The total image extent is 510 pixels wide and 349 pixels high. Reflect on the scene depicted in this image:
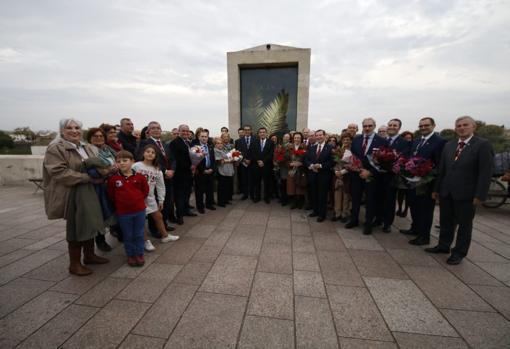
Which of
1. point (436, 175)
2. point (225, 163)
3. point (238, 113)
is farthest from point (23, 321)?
point (238, 113)

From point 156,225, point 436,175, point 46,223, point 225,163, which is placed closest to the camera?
point 436,175

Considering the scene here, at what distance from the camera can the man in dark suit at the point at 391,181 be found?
14.5 feet

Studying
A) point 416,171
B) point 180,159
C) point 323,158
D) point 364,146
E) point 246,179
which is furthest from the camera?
point 246,179

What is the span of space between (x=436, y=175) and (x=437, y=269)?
1.52 metres

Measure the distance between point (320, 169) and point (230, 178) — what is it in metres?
2.48

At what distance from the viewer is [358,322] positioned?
2.22 m

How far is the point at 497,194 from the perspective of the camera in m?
6.14

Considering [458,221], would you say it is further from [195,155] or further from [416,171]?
[195,155]

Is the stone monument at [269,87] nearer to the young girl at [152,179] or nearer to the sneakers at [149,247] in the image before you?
the young girl at [152,179]

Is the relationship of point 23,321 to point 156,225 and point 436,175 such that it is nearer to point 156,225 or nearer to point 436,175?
point 156,225

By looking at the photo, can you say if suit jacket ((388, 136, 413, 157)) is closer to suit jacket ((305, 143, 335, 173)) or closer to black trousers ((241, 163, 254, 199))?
suit jacket ((305, 143, 335, 173))

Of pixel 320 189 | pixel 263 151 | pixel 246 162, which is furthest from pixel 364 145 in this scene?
pixel 246 162

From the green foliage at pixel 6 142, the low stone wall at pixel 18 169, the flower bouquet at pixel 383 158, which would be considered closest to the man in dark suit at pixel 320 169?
the flower bouquet at pixel 383 158

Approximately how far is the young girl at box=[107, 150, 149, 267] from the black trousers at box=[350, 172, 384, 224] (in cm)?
380
